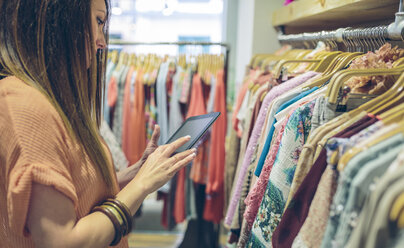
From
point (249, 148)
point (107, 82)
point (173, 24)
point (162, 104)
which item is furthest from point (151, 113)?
point (173, 24)

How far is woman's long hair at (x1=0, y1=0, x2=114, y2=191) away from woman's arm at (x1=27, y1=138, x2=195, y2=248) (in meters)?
0.14

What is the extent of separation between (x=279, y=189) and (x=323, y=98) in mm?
248

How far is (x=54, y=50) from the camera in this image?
2.50 feet

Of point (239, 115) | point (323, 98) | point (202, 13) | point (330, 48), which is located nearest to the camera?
point (323, 98)

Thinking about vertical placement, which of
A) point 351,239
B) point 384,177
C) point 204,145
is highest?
point 384,177

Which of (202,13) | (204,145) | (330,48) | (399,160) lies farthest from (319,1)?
(202,13)

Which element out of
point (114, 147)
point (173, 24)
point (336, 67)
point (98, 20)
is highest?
point (173, 24)

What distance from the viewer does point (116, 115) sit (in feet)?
7.47

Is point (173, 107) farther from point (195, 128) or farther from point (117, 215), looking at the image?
point (117, 215)

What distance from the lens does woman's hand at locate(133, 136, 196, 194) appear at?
904 mm

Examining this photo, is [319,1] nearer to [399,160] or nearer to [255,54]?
[255,54]

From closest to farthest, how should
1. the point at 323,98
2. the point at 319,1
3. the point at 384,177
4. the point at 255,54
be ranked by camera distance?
the point at 384,177, the point at 323,98, the point at 319,1, the point at 255,54

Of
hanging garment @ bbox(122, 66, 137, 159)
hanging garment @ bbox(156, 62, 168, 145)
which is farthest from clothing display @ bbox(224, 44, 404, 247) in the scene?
hanging garment @ bbox(122, 66, 137, 159)

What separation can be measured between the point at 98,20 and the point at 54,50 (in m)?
0.15
